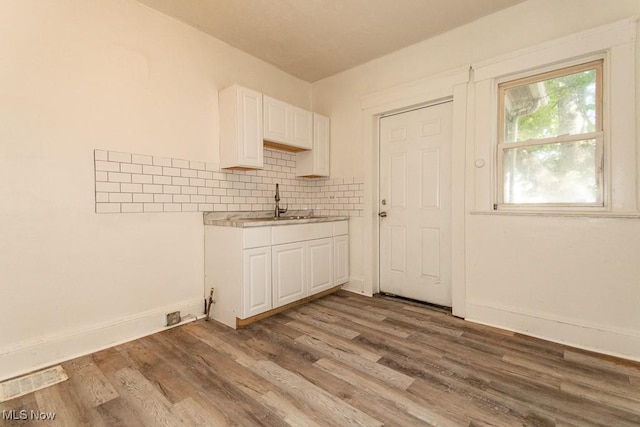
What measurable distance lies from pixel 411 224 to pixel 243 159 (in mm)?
1905

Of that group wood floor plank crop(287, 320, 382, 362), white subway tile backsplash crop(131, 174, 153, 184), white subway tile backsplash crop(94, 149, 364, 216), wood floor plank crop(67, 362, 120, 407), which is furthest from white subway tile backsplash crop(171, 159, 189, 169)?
wood floor plank crop(287, 320, 382, 362)

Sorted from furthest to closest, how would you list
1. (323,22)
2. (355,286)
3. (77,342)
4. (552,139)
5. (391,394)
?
(355,286) → (323,22) → (552,139) → (77,342) → (391,394)

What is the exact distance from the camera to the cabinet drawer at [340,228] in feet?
11.1

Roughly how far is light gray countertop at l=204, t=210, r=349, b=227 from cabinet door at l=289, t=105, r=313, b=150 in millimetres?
859

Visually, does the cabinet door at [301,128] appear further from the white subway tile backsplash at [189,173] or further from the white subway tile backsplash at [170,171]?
the white subway tile backsplash at [170,171]

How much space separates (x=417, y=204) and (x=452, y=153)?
0.64m

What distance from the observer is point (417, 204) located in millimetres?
3154

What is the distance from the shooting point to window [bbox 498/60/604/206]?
7.14 feet

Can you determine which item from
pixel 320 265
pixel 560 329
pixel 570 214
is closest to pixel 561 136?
pixel 570 214

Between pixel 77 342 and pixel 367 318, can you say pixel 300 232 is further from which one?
pixel 77 342

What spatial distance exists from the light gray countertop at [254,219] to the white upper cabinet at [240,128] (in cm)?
51

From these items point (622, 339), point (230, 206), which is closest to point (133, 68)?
point (230, 206)

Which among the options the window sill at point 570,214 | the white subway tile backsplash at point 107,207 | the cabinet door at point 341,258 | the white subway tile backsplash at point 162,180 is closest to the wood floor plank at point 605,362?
the window sill at point 570,214

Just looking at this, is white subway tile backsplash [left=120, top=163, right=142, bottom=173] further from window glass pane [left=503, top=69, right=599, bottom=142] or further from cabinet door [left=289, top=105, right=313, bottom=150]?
window glass pane [left=503, top=69, right=599, bottom=142]
